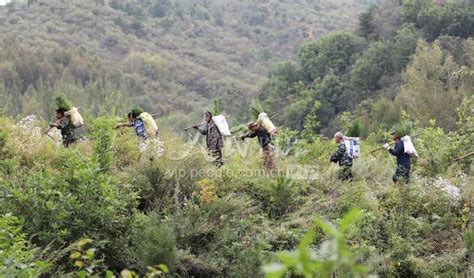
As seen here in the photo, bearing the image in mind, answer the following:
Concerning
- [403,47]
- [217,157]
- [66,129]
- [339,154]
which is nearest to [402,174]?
[339,154]

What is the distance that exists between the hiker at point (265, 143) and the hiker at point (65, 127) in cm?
274

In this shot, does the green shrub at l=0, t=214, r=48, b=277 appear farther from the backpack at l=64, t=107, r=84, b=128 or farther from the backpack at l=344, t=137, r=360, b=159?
the backpack at l=344, t=137, r=360, b=159

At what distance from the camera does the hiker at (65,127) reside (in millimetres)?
9383

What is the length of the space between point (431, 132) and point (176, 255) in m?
8.02

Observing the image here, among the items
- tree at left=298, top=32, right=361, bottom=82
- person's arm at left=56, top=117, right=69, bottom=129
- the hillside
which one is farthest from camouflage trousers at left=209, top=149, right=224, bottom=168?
the hillside

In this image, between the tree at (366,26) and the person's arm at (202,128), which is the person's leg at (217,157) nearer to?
the person's arm at (202,128)

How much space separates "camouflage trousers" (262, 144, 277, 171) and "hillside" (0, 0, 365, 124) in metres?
33.2

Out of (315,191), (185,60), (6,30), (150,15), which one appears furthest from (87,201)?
(150,15)

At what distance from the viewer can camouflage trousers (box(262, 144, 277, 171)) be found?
Answer: 9.54m

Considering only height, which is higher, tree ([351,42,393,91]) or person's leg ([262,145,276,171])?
person's leg ([262,145,276,171])

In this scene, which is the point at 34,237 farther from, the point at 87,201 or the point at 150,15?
the point at 150,15

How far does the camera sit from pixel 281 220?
7992 mm

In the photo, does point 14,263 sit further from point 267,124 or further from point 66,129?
point 267,124

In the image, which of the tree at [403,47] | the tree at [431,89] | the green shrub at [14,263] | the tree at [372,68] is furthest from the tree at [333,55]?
the green shrub at [14,263]
